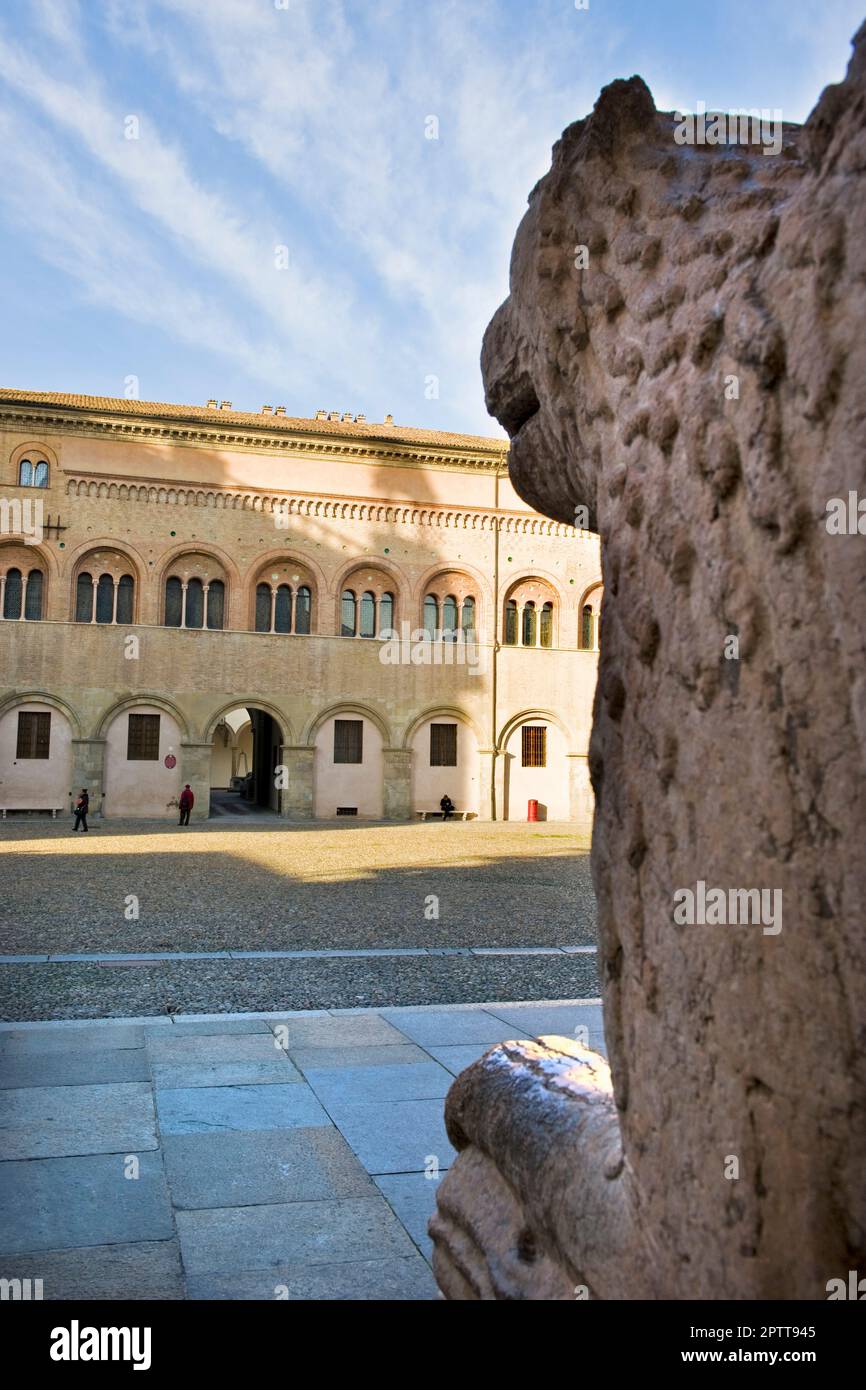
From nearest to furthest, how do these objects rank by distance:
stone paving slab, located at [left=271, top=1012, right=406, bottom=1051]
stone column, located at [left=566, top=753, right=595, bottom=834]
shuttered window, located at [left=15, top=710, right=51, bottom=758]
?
1. stone paving slab, located at [left=271, top=1012, right=406, bottom=1051]
2. shuttered window, located at [left=15, top=710, right=51, bottom=758]
3. stone column, located at [left=566, top=753, right=595, bottom=834]

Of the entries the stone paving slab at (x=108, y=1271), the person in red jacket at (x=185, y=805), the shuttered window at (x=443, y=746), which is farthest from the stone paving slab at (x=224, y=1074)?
the shuttered window at (x=443, y=746)

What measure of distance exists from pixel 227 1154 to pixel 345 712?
1035 inches

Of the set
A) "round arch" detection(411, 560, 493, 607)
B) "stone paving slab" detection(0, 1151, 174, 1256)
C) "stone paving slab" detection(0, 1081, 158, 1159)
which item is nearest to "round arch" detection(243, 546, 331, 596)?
"round arch" detection(411, 560, 493, 607)

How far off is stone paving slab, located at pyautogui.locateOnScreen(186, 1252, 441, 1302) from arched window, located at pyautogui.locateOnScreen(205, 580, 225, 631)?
2702cm

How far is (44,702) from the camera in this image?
26953 mm

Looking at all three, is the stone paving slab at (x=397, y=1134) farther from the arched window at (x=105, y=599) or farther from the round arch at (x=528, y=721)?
the round arch at (x=528, y=721)

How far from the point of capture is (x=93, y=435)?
28172 millimetres

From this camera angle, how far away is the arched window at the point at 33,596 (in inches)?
1078

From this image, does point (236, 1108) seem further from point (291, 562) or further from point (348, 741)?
point (291, 562)

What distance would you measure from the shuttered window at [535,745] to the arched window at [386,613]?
4.96 meters

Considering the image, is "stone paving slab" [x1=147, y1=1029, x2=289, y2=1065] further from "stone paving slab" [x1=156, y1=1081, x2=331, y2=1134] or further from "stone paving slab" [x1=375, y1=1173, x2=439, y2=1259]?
"stone paving slab" [x1=375, y1=1173, x2=439, y2=1259]

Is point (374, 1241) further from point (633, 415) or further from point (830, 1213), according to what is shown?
point (633, 415)

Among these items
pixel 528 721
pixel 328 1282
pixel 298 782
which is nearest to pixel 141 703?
pixel 298 782

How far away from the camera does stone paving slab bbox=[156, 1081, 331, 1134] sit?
3.48 meters
